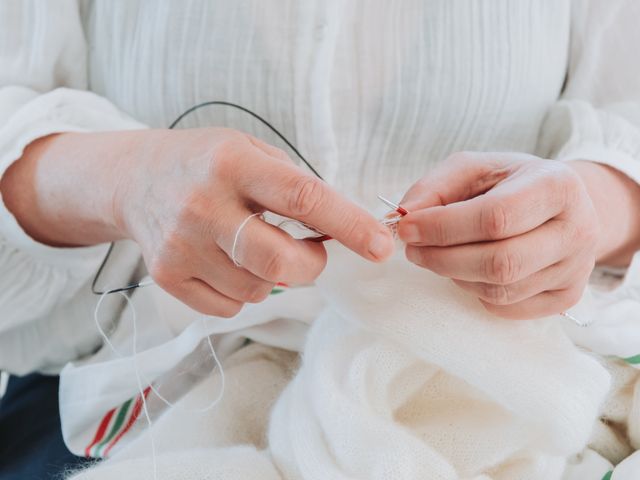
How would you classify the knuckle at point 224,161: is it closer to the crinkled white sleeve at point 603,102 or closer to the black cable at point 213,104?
the black cable at point 213,104

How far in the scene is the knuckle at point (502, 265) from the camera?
516 millimetres

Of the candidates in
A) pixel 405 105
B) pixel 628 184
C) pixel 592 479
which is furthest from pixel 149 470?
pixel 628 184

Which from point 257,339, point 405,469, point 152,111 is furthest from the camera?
point 152,111

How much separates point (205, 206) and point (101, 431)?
0.34 m

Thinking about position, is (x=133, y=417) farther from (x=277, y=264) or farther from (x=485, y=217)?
(x=485, y=217)

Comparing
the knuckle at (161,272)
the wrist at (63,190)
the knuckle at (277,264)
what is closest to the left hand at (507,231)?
the knuckle at (277,264)

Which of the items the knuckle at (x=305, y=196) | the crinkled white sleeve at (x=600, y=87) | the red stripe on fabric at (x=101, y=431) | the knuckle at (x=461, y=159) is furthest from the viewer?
the crinkled white sleeve at (x=600, y=87)

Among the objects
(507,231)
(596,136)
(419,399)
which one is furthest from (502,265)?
(596,136)

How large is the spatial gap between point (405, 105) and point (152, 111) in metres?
0.32

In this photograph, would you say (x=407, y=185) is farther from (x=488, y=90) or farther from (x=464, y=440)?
(x=464, y=440)

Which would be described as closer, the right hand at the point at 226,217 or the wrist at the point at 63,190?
the right hand at the point at 226,217

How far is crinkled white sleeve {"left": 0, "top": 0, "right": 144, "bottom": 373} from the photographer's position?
72 centimetres

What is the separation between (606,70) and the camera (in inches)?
35.2

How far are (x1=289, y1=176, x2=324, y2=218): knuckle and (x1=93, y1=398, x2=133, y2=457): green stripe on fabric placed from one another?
14.4 inches
